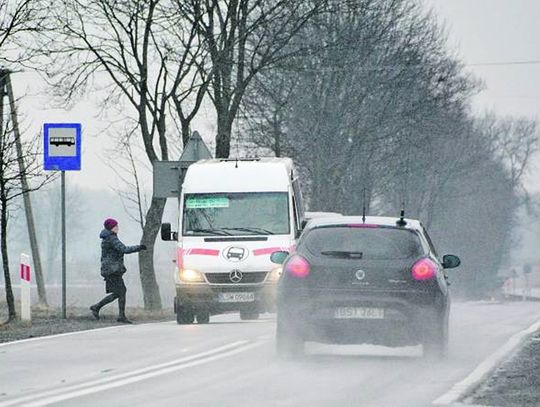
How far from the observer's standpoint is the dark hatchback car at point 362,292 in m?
17.3

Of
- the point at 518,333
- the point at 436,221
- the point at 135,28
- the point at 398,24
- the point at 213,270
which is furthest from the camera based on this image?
the point at 436,221

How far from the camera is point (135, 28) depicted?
1625 inches

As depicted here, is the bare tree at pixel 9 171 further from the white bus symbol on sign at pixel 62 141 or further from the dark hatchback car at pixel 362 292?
the dark hatchback car at pixel 362 292

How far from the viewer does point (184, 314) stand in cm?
2725

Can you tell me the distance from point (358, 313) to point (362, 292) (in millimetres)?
228

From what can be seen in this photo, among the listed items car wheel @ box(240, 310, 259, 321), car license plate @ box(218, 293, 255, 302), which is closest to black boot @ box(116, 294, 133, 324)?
car license plate @ box(218, 293, 255, 302)

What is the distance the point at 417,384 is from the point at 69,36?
28.4 m

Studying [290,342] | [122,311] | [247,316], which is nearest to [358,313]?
[290,342]

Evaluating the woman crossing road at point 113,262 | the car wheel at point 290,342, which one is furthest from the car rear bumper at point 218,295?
the car wheel at point 290,342

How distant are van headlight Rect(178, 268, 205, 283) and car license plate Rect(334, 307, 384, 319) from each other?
992 centimetres

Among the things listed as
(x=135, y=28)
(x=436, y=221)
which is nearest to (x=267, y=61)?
(x=135, y=28)

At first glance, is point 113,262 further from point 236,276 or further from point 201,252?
point 236,276

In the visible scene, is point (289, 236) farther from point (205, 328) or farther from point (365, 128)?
point (365, 128)

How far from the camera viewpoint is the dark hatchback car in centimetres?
1727
